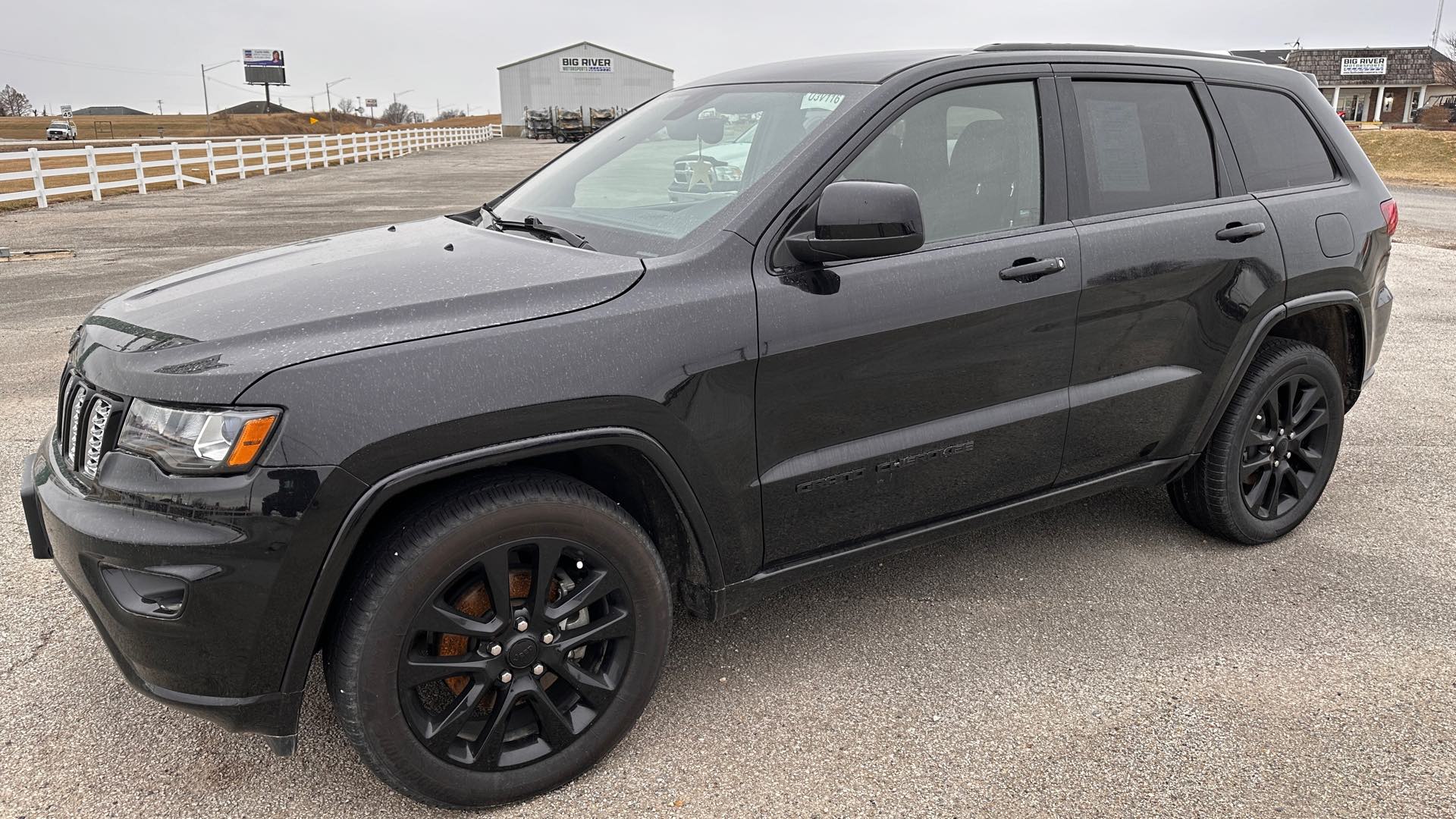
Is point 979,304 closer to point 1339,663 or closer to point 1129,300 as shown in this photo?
point 1129,300

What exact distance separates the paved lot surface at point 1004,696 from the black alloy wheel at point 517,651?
21 cm

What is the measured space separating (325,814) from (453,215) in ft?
7.24

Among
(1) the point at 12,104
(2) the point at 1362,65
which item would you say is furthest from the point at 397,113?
(2) the point at 1362,65

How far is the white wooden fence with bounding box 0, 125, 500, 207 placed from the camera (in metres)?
18.1

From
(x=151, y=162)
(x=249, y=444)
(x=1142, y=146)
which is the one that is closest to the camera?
(x=249, y=444)

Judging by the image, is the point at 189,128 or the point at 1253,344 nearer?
the point at 1253,344

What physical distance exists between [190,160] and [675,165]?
22.8 m

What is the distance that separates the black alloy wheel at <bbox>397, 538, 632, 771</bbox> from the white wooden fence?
54.8 feet

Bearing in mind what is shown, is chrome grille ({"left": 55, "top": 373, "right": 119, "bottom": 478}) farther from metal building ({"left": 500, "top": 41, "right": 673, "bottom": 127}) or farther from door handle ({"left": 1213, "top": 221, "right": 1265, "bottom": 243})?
metal building ({"left": 500, "top": 41, "right": 673, "bottom": 127})

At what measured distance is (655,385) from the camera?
2494 millimetres

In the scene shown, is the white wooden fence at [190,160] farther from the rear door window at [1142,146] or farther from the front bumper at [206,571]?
the rear door window at [1142,146]

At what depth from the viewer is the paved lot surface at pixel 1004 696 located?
2600mm

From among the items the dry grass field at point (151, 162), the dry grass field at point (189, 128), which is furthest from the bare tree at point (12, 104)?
the dry grass field at point (151, 162)

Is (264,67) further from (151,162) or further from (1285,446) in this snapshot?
(1285,446)
